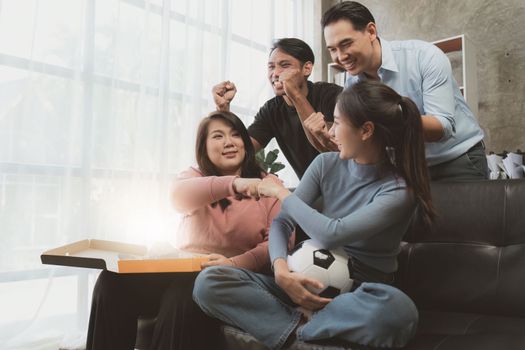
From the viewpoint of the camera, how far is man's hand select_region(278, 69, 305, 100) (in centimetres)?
188

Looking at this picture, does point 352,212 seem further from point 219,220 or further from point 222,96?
point 222,96

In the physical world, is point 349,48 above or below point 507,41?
below

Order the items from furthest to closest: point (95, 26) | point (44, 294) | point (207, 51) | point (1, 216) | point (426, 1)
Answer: point (426, 1) → point (207, 51) → point (95, 26) → point (44, 294) → point (1, 216)

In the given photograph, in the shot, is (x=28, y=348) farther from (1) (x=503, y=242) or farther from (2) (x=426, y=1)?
(2) (x=426, y=1)

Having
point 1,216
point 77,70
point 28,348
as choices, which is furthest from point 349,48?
point 28,348

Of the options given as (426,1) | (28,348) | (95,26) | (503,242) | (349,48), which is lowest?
(28,348)

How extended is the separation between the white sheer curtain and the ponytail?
1.42 m

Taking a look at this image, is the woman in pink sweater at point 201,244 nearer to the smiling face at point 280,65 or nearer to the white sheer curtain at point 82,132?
the smiling face at point 280,65

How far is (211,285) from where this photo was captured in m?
1.24

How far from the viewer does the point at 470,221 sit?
5.01 feet

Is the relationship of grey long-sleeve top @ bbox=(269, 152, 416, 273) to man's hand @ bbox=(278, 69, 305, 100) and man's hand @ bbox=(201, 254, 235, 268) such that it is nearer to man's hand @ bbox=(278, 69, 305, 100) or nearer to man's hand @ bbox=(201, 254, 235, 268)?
man's hand @ bbox=(201, 254, 235, 268)

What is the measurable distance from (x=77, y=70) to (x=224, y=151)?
121 cm

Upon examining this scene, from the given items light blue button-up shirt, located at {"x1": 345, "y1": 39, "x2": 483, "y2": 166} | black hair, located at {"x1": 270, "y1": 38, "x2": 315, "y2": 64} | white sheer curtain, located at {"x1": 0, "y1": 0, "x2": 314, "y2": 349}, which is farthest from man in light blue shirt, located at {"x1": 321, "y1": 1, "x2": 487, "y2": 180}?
white sheer curtain, located at {"x1": 0, "y1": 0, "x2": 314, "y2": 349}

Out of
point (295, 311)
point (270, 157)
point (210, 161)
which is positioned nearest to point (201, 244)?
point (210, 161)
